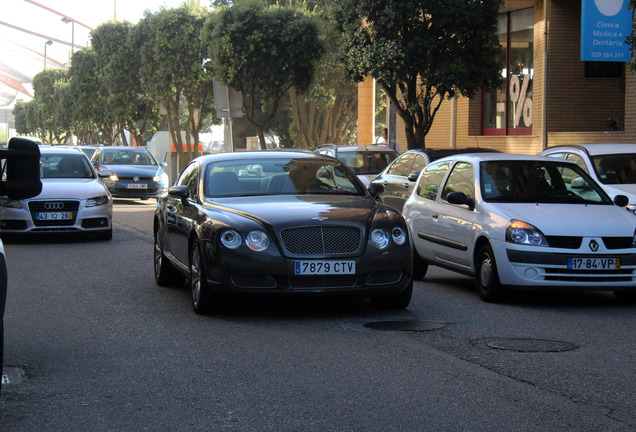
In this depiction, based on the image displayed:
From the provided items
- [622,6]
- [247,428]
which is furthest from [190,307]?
[622,6]

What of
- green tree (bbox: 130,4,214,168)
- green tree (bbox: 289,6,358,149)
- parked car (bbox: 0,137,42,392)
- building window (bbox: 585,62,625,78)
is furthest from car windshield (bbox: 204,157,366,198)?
green tree (bbox: 289,6,358,149)

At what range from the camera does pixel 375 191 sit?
32.4 ft

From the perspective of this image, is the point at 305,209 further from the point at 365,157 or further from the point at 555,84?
the point at 555,84

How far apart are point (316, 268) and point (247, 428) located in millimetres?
3282

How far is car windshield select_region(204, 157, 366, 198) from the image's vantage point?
9.68 meters

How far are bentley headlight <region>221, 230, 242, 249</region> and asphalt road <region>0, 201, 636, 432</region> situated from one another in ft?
2.13

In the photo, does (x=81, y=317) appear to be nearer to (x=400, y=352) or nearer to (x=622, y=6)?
(x=400, y=352)

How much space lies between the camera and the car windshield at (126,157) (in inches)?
1187

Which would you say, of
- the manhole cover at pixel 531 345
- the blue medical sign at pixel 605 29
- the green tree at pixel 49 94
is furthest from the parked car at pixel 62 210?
the green tree at pixel 49 94

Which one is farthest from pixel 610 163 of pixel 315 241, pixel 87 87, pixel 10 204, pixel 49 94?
pixel 49 94

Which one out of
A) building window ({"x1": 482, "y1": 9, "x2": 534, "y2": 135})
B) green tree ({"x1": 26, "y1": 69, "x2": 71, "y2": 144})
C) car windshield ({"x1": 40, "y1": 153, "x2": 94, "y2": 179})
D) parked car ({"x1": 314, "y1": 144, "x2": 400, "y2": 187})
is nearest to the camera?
car windshield ({"x1": 40, "y1": 153, "x2": 94, "y2": 179})

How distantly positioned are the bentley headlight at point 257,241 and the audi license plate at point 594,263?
2.90 meters

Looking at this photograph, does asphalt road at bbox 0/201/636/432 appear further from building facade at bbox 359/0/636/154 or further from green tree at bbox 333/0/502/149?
building facade at bbox 359/0/636/154

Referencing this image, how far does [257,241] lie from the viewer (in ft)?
27.4
